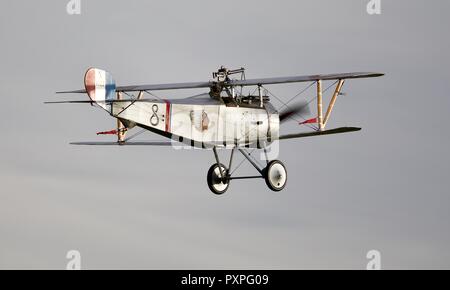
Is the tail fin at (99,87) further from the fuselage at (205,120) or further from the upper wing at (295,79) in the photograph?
the upper wing at (295,79)

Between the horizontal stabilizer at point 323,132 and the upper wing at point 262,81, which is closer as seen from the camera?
the horizontal stabilizer at point 323,132

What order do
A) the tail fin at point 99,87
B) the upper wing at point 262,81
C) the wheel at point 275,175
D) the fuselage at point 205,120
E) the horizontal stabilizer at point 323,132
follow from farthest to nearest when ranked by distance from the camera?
the wheel at point 275,175 → the upper wing at point 262,81 → the horizontal stabilizer at point 323,132 → the fuselage at point 205,120 → the tail fin at point 99,87

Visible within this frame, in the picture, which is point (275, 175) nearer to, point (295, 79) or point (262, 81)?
point (262, 81)

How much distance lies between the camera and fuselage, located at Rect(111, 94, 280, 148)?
26.4m

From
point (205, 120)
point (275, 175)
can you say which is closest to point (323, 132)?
point (275, 175)

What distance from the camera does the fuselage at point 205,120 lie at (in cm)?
2644

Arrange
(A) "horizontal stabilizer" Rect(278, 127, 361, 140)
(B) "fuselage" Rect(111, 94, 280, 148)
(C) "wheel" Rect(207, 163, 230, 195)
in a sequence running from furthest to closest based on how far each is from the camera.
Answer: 1. (C) "wheel" Rect(207, 163, 230, 195)
2. (A) "horizontal stabilizer" Rect(278, 127, 361, 140)
3. (B) "fuselage" Rect(111, 94, 280, 148)

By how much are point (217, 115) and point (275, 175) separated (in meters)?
2.78

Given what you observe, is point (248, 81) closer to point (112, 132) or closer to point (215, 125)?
point (215, 125)

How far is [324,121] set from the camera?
28438 mm

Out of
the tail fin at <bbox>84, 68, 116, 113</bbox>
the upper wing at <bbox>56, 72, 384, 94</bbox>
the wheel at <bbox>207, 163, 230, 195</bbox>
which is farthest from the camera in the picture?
the wheel at <bbox>207, 163, 230, 195</bbox>

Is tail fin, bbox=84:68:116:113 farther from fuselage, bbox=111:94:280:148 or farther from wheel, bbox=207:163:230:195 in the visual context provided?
wheel, bbox=207:163:230:195

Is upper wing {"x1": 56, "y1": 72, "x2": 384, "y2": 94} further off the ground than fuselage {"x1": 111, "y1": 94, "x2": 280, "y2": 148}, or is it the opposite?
upper wing {"x1": 56, "y1": 72, "x2": 384, "y2": 94}

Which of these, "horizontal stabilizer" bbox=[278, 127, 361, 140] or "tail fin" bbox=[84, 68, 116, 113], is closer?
"tail fin" bbox=[84, 68, 116, 113]
